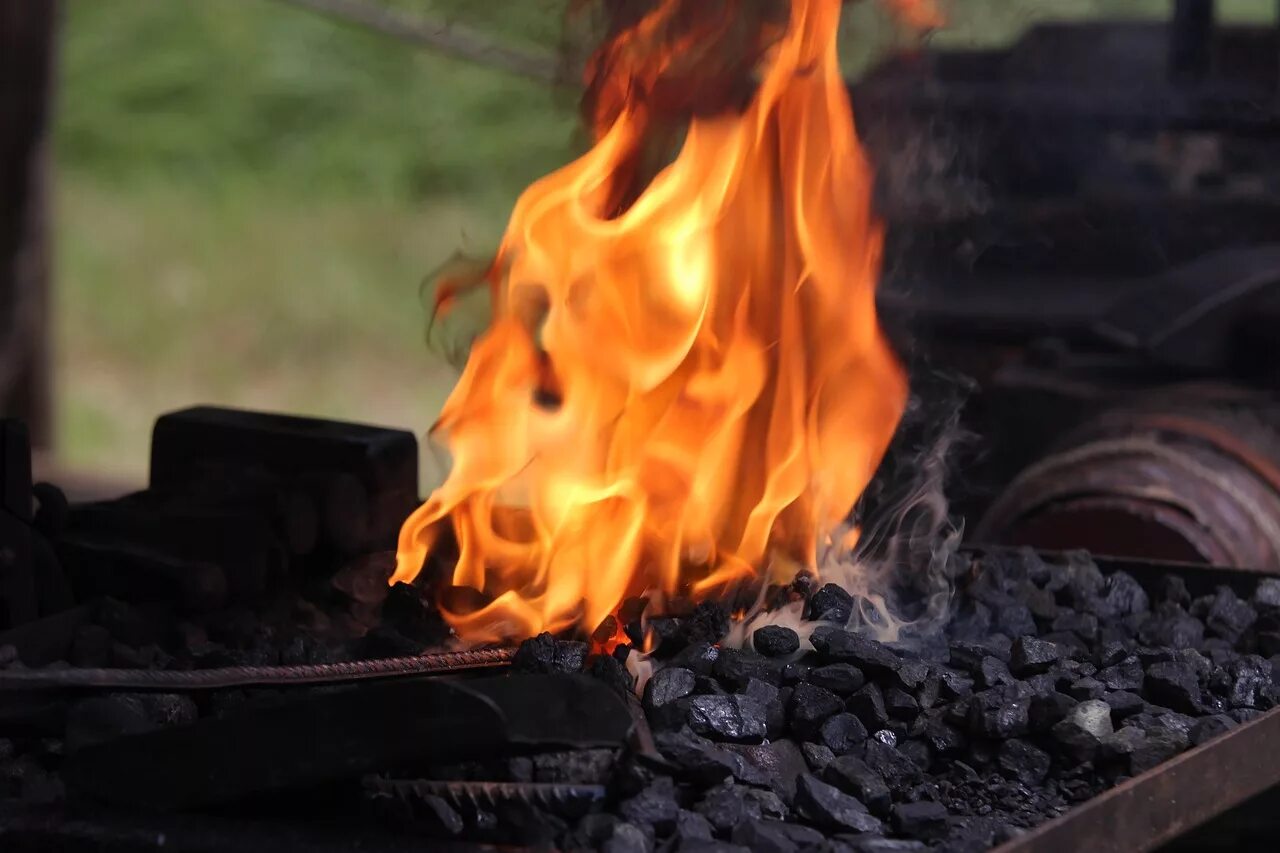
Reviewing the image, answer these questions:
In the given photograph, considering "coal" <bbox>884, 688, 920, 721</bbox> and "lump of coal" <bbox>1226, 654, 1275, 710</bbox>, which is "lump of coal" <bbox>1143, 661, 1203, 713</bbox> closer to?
"lump of coal" <bbox>1226, 654, 1275, 710</bbox>

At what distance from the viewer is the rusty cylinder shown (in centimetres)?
A: 310

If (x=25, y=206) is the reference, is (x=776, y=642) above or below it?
below

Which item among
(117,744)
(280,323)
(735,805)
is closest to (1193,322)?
(735,805)

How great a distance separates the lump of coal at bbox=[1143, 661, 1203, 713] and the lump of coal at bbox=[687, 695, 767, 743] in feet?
2.01

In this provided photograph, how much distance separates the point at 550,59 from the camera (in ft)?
20.0

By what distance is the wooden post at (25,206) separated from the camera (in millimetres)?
5332

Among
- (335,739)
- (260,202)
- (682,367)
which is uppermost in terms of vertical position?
(682,367)

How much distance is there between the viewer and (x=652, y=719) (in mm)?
2125

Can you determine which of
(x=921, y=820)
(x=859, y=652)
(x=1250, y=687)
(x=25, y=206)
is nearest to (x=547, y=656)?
(x=859, y=652)

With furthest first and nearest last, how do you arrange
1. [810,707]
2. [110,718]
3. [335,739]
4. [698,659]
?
1. [698,659]
2. [810,707]
3. [110,718]
4. [335,739]

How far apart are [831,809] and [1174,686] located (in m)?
0.64

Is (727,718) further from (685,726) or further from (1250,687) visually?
(1250,687)

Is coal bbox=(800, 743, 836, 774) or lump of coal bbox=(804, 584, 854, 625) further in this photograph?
lump of coal bbox=(804, 584, 854, 625)

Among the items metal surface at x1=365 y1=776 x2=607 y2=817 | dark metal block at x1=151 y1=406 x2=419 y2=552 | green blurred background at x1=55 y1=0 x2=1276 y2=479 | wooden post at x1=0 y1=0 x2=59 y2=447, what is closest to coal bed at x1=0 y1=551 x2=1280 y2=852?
metal surface at x1=365 y1=776 x2=607 y2=817
